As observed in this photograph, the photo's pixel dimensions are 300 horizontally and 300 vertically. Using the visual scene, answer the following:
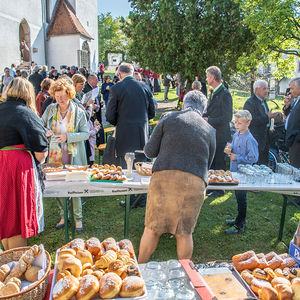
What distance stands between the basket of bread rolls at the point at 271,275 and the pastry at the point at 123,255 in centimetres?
69

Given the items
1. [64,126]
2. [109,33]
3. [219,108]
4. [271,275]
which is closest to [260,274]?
[271,275]

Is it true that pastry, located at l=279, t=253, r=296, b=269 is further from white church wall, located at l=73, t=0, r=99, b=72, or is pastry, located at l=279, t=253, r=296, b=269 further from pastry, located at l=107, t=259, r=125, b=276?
white church wall, located at l=73, t=0, r=99, b=72

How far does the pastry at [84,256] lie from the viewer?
5.25 ft

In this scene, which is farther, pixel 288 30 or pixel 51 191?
pixel 288 30

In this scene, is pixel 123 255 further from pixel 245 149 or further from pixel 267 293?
pixel 245 149

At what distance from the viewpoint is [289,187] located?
3.08 meters

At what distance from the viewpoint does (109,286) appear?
1.39m

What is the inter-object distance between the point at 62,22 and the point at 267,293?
88.6 feet

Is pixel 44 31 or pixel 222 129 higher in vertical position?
pixel 44 31

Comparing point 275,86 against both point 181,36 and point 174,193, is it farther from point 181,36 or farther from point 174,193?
point 174,193

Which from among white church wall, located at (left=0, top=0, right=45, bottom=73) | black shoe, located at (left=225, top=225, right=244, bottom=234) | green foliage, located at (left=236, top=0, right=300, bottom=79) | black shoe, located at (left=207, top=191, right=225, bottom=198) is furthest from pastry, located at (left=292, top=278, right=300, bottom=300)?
white church wall, located at (left=0, top=0, right=45, bottom=73)

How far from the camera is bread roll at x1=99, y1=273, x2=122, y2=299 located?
1.38 m

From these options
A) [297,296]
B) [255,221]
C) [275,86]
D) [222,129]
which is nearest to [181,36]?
[222,129]

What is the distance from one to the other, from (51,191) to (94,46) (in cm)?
2932
